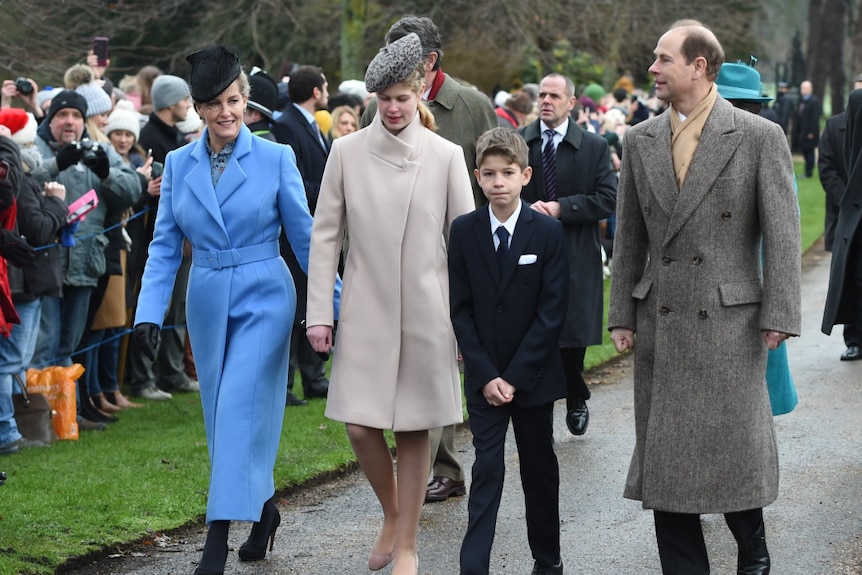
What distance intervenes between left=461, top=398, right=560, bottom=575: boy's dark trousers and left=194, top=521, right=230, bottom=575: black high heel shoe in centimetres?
97

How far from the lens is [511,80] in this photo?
3028 centimetres

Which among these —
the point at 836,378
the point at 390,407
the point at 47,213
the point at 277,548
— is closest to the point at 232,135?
the point at 390,407

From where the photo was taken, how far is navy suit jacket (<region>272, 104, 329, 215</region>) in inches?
381

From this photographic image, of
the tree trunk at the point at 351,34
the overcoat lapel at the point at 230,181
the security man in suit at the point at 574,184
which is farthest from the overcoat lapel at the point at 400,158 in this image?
the tree trunk at the point at 351,34

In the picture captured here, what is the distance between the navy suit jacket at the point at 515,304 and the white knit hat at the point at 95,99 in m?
5.02

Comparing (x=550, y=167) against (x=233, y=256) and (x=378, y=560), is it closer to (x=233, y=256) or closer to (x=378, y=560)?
(x=233, y=256)

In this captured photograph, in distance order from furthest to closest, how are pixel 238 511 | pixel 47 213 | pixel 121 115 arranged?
pixel 121 115, pixel 47 213, pixel 238 511

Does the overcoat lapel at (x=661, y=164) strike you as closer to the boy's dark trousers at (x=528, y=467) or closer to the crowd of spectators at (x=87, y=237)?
the boy's dark trousers at (x=528, y=467)

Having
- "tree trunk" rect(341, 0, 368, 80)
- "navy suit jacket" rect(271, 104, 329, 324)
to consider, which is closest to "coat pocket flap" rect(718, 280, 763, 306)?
"navy suit jacket" rect(271, 104, 329, 324)

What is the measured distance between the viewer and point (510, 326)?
219 inches

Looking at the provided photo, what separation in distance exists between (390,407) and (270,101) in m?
4.78

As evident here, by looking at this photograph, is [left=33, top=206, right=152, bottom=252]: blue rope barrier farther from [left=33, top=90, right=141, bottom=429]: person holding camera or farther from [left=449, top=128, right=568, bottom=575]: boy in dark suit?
[left=449, top=128, right=568, bottom=575]: boy in dark suit

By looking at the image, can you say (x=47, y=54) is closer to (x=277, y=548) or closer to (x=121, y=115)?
(x=121, y=115)

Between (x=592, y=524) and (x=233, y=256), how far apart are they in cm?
218
